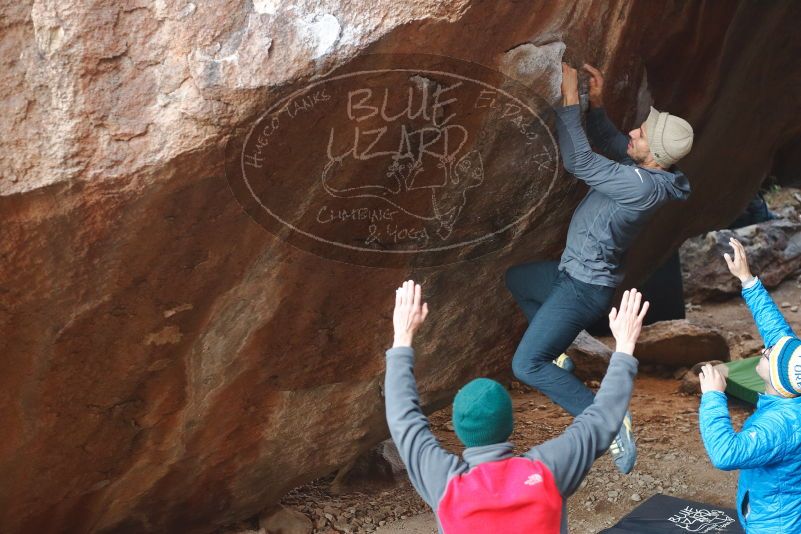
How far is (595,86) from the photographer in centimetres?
330

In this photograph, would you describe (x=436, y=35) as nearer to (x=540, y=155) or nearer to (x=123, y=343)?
(x=540, y=155)

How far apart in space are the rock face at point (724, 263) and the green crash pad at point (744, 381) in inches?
107

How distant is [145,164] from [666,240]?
156 inches

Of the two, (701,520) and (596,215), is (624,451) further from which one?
(701,520)

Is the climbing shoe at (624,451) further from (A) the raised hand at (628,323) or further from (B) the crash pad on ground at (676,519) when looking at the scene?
(A) the raised hand at (628,323)

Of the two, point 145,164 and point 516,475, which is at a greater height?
point 145,164

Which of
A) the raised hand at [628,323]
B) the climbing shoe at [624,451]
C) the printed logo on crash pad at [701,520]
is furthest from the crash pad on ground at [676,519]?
the raised hand at [628,323]

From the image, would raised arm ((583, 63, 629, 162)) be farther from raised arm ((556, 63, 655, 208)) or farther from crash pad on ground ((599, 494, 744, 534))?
crash pad on ground ((599, 494, 744, 534))

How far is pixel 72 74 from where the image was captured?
8.36 feet

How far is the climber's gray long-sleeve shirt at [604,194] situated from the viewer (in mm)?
3119

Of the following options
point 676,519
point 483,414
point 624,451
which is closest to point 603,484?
point 676,519

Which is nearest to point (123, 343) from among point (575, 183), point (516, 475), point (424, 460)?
point (424, 460)

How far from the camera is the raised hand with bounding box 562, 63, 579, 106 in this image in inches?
122

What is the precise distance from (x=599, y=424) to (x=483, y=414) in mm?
326
